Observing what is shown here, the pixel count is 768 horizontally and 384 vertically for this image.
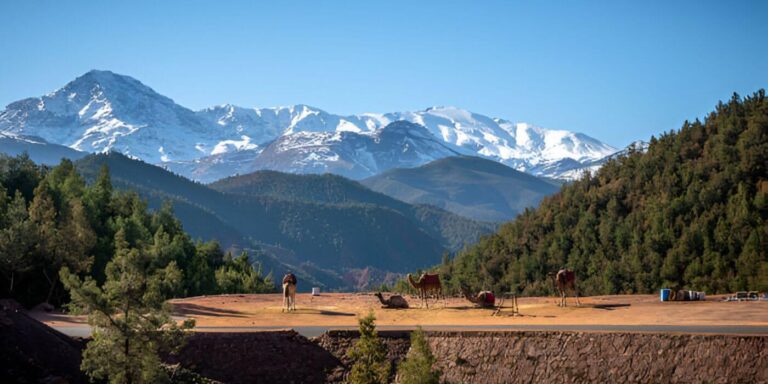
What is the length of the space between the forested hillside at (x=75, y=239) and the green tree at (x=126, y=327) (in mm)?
2126

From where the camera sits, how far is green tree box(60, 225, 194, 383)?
33.6 metres

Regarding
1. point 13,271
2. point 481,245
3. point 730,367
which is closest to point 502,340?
point 730,367

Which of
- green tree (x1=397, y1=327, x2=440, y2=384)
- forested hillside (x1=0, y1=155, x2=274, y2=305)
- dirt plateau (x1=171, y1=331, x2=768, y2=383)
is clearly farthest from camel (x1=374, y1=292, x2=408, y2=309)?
green tree (x1=397, y1=327, x2=440, y2=384)

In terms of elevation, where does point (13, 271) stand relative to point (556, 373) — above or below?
above

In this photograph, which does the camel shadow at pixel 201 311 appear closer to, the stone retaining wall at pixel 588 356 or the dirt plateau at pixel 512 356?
the dirt plateau at pixel 512 356

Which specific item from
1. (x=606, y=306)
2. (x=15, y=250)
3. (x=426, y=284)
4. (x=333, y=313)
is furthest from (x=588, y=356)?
(x=15, y=250)

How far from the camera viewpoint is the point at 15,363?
35.5 m

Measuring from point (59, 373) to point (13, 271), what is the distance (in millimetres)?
26314

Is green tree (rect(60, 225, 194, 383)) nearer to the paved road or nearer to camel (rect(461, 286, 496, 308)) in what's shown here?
the paved road

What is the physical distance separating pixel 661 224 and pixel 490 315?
36.2m

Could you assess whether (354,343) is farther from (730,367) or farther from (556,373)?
(730,367)

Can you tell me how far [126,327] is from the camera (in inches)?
1342

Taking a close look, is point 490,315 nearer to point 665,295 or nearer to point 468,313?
point 468,313

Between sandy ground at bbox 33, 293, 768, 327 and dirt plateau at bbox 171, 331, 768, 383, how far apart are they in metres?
6.22
